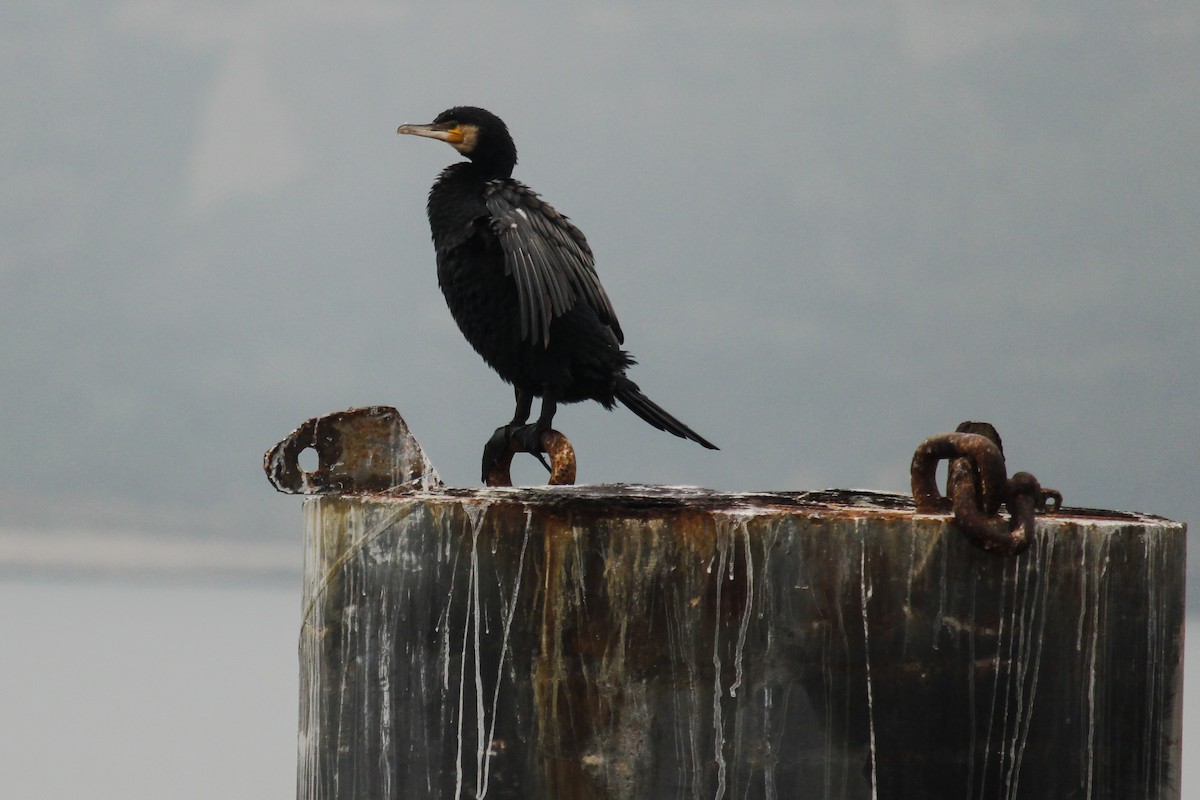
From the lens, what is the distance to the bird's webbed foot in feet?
12.5

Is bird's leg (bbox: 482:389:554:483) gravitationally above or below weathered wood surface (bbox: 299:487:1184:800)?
above

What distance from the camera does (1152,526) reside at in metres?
2.61

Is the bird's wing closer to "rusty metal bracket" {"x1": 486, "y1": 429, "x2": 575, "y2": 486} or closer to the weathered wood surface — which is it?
"rusty metal bracket" {"x1": 486, "y1": 429, "x2": 575, "y2": 486}

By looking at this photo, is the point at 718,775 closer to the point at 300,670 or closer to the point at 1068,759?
the point at 1068,759

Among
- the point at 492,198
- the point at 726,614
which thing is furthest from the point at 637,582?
the point at 492,198

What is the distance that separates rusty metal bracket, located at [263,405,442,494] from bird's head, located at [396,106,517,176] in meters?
1.36

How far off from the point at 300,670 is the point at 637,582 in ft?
3.24

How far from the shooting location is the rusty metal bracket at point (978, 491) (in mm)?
2385

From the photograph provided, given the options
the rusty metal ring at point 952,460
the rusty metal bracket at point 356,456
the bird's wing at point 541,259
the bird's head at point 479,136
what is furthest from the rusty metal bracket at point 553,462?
the rusty metal ring at point 952,460

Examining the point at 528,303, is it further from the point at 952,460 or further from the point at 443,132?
the point at 952,460

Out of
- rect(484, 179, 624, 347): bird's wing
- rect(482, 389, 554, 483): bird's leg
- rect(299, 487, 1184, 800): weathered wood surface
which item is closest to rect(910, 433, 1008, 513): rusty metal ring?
rect(299, 487, 1184, 800): weathered wood surface

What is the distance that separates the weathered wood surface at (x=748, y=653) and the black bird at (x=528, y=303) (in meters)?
1.31

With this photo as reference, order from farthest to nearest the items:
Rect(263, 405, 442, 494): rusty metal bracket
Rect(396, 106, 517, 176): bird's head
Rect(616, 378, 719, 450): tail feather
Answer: Rect(396, 106, 517, 176): bird's head → Rect(616, 378, 719, 450): tail feather → Rect(263, 405, 442, 494): rusty metal bracket

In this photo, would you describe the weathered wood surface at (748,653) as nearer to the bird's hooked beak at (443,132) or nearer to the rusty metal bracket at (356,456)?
the rusty metal bracket at (356,456)
